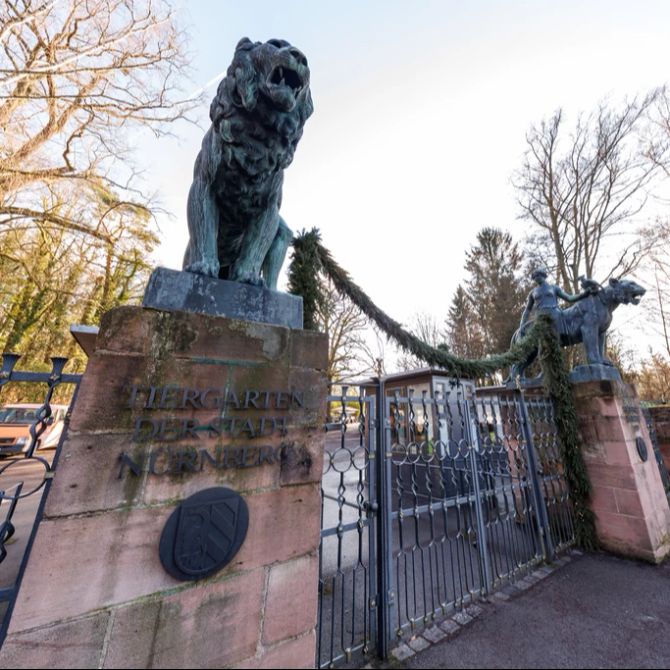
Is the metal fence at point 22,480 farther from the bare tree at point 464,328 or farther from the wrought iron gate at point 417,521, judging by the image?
the bare tree at point 464,328

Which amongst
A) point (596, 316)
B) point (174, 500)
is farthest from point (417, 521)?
point (596, 316)

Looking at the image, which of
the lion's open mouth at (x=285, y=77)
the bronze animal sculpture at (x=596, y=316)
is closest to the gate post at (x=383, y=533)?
the lion's open mouth at (x=285, y=77)

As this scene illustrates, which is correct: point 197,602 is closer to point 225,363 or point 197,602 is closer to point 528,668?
point 225,363

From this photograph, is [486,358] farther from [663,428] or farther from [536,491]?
[663,428]

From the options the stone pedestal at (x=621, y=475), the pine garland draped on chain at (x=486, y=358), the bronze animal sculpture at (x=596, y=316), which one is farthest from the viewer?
the bronze animal sculpture at (x=596, y=316)

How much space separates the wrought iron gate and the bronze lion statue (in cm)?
137

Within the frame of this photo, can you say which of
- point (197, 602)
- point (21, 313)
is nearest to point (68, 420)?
point (197, 602)

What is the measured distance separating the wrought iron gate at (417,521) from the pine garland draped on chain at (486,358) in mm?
166

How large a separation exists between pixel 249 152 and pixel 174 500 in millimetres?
2016

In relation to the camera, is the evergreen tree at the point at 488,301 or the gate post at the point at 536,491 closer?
the gate post at the point at 536,491

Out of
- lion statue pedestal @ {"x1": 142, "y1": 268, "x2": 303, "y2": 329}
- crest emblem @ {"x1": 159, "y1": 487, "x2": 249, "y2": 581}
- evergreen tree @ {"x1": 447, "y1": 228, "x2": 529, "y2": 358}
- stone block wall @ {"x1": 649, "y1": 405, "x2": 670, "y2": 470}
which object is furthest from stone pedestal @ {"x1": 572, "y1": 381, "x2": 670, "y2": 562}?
evergreen tree @ {"x1": 447, "y1": 228, "x2": 529, "y2": 358}

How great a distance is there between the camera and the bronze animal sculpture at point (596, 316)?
14.3ft

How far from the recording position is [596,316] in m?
4.49

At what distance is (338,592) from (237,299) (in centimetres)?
321
